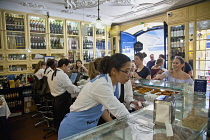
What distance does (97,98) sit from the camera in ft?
4.03

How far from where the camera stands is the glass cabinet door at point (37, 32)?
16.9 ft

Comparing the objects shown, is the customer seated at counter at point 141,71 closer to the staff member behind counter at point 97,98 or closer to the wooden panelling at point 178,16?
the staff member behind counter at point 97,98

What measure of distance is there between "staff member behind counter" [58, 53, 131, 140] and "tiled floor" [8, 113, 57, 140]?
2.20 m

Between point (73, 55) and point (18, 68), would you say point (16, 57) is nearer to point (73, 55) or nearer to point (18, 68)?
point (18, 68)

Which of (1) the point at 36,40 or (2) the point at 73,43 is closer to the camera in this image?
(1) the point at 36,40

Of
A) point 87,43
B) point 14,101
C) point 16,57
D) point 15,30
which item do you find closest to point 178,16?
point 87,43

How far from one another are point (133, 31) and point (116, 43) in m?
1.17

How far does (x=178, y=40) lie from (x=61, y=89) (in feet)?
13.5

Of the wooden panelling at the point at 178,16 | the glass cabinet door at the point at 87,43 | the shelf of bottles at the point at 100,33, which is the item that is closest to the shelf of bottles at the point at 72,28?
the glass cabinet door at the point at 87,43

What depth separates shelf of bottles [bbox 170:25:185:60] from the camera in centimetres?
490

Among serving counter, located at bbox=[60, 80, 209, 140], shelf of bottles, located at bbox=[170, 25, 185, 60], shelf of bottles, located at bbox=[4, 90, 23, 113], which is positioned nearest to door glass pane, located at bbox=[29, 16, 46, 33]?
shelf of bottles, located at bbox=[4, 90, 23, 113]

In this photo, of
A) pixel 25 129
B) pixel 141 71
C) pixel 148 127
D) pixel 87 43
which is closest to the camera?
pixel 148 127

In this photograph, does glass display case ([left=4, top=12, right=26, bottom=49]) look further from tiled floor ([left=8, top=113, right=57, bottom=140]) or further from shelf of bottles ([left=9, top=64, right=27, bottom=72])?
tiled floor ([left=8, top=113, right=57, bottom=140])

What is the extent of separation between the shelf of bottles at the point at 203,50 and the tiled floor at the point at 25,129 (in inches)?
175
